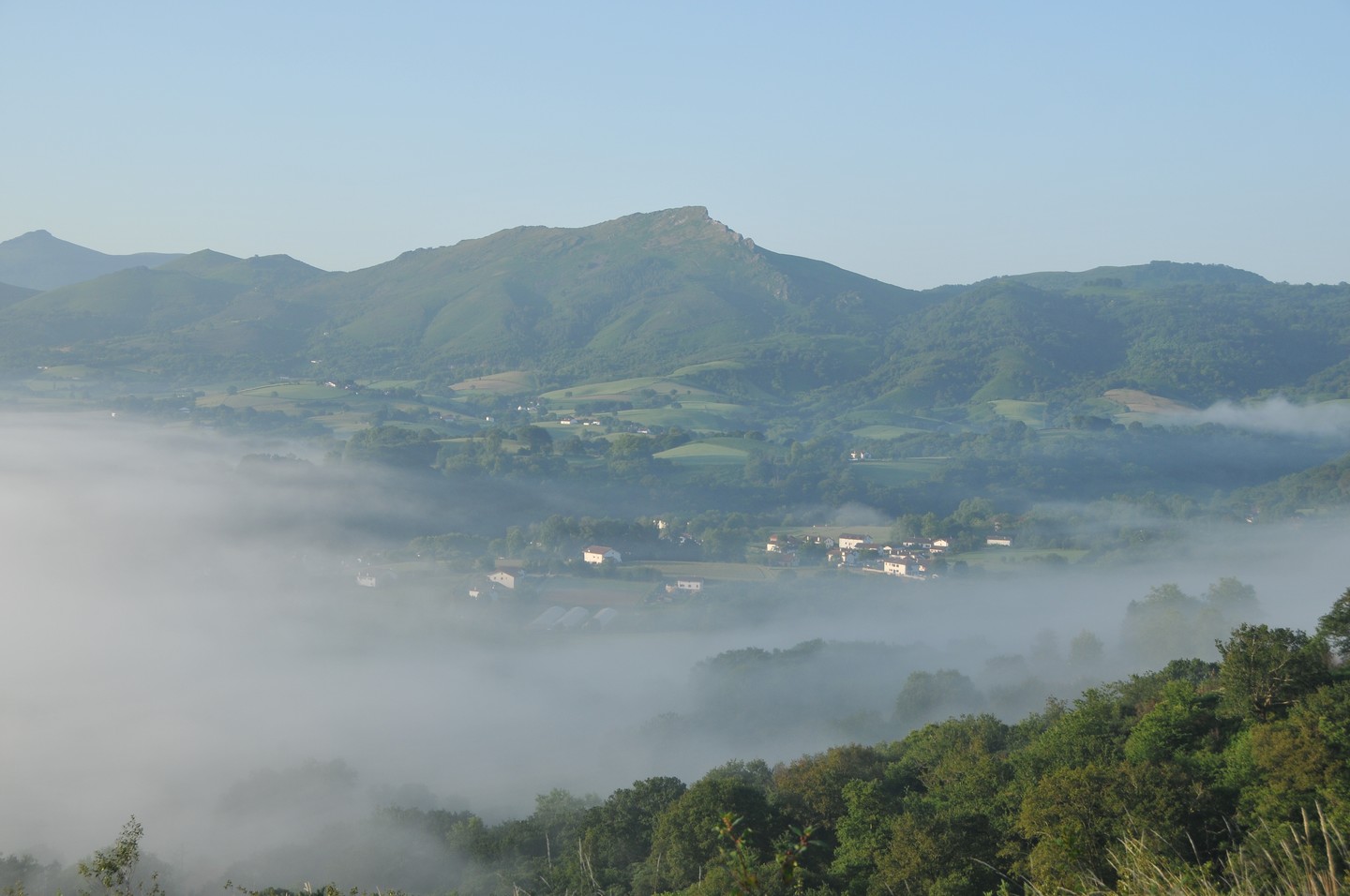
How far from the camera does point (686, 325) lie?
13025 cm

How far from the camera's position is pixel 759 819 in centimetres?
1566

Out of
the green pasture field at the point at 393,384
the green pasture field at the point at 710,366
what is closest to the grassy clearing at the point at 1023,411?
the green pasture field at the point at 710,366

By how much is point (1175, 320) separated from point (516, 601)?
106379 millimetres

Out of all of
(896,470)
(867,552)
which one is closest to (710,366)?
(896,470)

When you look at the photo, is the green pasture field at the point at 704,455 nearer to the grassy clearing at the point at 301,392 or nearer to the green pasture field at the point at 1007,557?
the green pasture field at the point at 1007,557

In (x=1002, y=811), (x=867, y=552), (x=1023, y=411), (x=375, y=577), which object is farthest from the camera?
(x=1023, y=411)

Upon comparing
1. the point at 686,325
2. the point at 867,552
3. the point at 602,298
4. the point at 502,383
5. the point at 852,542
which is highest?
the point at 602,298

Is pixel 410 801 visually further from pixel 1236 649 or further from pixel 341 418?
pixel 341 418

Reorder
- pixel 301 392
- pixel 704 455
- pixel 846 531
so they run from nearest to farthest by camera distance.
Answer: pixel 846 531
pixel 704 455
pixel 301 392

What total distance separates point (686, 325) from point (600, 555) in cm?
7779

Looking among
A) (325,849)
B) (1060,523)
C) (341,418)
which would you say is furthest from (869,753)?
(341,418)

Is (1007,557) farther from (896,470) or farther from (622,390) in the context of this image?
(622,390)

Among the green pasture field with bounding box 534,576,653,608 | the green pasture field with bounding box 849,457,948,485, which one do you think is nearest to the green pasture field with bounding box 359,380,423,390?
the green pasture field with bounding box 849,457,948,485

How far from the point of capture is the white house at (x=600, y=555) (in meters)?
54.5
